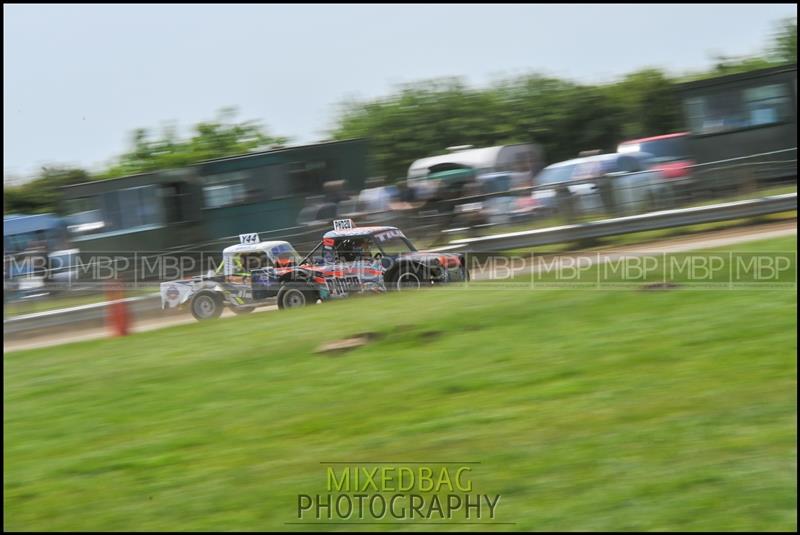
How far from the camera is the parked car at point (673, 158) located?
16344 mm

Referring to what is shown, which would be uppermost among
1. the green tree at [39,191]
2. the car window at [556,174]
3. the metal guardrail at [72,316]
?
the green tree at [39,191]

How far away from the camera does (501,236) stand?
14727 mm

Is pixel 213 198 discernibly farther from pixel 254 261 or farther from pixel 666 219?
pixel 666 219

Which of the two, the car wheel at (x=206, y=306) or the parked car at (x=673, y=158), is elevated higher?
the parked car at (x=673, y=158)

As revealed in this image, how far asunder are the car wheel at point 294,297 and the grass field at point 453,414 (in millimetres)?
1408

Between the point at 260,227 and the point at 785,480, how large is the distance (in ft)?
27.2

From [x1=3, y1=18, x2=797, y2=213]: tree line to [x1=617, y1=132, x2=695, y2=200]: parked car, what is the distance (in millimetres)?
17176

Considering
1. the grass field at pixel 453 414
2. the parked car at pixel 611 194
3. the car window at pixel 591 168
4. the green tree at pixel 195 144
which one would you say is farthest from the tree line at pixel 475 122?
the grass field at pixel 453 414

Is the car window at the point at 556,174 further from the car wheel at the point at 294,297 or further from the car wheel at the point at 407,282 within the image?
the car wheel at the point at 294,297

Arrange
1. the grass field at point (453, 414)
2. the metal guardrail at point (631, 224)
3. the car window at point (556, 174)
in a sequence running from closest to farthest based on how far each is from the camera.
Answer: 1. the grass field at point (453, 414)
2. the metal guardrail at point (631, 224)
3. the car window at point (556, 174)

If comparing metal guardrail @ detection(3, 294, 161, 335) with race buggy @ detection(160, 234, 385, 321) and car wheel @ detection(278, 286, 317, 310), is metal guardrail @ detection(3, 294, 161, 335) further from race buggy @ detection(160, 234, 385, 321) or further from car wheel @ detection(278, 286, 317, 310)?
car wheel @ detection(278, 286, 317, 310)

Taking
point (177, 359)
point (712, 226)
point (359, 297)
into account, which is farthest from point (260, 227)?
point (712, 226)

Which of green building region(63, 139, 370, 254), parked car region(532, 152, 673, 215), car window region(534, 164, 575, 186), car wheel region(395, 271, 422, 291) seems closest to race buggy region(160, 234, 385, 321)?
car wheel region(395, 271, 422, 291)

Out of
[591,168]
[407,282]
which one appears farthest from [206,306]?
[591,168]
